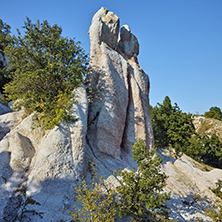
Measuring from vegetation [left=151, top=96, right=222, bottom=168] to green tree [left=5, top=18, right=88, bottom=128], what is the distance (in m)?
14.2

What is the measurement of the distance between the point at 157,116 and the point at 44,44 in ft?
63.6

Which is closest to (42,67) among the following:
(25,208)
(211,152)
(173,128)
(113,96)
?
(113,96)

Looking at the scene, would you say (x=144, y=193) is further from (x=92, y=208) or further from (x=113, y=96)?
(x=113, y=96)

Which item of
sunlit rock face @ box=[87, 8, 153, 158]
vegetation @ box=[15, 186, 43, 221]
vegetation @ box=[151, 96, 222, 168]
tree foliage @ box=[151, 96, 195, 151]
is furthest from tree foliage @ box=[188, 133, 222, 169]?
vegetation @ box=[15, 186, 43, 221]

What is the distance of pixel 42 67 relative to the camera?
45.1 ft

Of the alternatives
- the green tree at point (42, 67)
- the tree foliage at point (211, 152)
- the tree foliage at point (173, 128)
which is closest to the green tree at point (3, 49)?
the green tree at point (42, 67)

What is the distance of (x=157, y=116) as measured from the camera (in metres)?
28.3

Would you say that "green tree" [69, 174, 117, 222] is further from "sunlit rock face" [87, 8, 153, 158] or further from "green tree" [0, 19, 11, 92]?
"green tree" [0, 19, 11, 92]

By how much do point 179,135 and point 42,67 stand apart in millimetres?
Result: 19264

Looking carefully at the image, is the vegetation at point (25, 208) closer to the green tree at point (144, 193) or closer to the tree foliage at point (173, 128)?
the green tree at point (144, 193)

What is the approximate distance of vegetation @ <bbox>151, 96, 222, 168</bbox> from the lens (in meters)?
25.4

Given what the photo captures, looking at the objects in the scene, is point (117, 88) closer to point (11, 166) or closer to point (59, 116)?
point (59, 116)

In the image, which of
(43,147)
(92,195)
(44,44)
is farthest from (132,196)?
(44,44)

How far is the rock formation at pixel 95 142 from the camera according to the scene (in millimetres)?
8695
